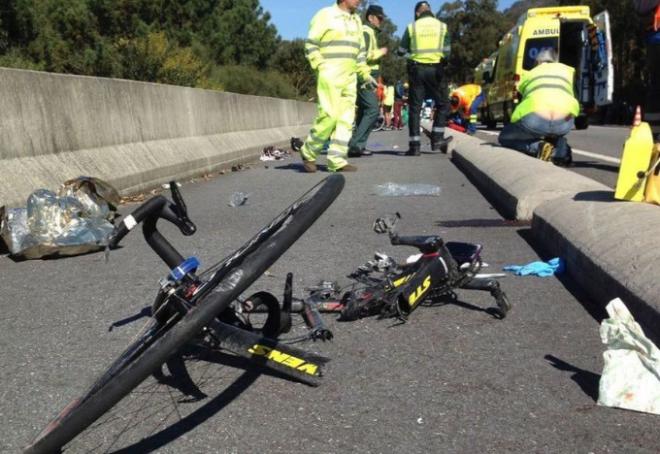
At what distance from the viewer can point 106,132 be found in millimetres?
8258

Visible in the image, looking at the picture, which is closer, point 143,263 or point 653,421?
point 653,421

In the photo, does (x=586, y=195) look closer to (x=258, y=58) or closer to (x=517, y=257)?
(x=517, y=257)

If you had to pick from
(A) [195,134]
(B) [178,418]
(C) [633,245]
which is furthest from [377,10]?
(B) [178,418]

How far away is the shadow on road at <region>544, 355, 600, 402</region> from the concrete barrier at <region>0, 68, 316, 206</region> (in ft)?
14.1

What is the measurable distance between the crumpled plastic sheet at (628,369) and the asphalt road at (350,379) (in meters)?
0.04

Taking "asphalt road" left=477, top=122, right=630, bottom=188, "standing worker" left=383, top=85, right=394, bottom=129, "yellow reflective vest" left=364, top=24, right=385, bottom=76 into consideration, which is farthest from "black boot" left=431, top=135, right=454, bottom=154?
"standing worker" left=383, top=85, right=394, bottom=129

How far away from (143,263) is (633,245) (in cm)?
290

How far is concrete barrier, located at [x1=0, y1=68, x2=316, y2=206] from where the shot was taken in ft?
20.9

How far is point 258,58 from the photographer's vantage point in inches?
1406

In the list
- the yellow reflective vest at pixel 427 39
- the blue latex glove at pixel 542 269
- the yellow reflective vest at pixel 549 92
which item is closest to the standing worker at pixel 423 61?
the yellow reflective vest at pixel 427 39

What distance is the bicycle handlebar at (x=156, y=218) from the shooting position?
2.46 meters

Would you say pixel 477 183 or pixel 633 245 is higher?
pixel 633 245

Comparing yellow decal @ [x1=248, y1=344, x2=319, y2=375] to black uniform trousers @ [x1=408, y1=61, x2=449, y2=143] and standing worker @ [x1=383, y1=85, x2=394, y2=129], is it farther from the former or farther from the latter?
standing worker @ [x1=383, y1=85, x2=394, y2=129]

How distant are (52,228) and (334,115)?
17.3 feet
